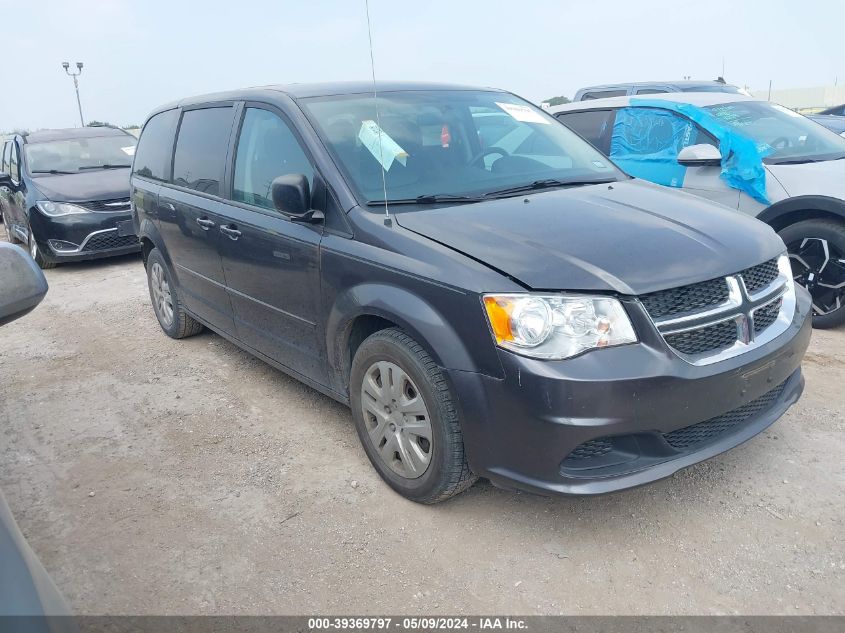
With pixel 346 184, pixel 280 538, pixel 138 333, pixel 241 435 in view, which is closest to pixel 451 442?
pixel 280 538

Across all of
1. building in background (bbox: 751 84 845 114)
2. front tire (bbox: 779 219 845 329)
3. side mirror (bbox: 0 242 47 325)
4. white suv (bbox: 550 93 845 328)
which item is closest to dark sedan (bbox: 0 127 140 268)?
white suv (bbox: 550 93 845 328)

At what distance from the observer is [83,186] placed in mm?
8617

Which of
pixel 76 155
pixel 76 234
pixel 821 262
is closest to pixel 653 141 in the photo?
pixel 821 262

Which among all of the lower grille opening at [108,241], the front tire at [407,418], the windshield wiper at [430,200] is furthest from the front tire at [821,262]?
the lower grille opening at [108,241]

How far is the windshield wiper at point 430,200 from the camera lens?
3113mm

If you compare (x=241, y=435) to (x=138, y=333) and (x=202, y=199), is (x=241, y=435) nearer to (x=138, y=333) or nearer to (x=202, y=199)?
(x=202, y=199)

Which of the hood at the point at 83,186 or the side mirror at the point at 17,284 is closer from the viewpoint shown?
the side mirror at the point at 17,284

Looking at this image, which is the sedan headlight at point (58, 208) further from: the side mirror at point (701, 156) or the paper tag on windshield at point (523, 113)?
the side mirror at point (701, 156)

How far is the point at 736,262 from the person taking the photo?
2.72m

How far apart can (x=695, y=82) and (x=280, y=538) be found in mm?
11009

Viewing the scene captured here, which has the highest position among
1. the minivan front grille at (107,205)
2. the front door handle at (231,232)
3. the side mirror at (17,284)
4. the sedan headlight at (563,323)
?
the side mirror at (17,284)

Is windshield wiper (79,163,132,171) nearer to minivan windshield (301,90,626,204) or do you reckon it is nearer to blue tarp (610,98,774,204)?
blue tarp (610,98,774,204)

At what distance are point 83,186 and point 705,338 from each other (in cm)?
823

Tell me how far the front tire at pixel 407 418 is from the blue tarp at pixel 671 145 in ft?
11.1
